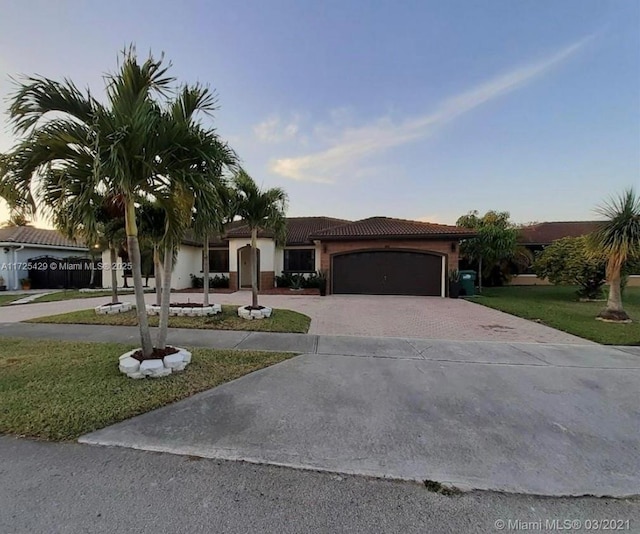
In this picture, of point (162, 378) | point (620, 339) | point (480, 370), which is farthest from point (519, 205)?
point (162, 378)

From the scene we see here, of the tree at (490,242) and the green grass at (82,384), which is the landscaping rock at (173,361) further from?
the tree at (490,242)

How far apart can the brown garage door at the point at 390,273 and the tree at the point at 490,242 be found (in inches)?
115

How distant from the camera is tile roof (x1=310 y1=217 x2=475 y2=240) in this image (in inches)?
598

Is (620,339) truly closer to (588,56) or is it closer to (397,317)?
(397,317)

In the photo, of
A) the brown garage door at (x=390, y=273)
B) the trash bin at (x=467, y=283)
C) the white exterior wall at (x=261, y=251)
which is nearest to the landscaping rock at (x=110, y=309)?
A: the white exterior wall at (x=261, y=251)

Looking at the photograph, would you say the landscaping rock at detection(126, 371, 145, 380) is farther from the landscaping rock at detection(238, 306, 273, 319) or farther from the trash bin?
the trash bin

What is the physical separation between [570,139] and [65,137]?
16266mm

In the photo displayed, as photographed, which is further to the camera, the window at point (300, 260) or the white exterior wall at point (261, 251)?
the window at point (300, 260)

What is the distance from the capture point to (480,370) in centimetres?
504

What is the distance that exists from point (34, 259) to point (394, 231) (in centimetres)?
2290

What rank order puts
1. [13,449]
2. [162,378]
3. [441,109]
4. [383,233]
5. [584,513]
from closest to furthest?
[584,513]
[13,449]
[162,378]
[441,109]
[383,233]

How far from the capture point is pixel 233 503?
2137 mm

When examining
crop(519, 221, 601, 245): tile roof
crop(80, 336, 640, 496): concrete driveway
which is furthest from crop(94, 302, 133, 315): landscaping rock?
crop(519, 221, 601, 245): tile roof

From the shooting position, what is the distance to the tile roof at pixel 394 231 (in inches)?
598
